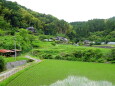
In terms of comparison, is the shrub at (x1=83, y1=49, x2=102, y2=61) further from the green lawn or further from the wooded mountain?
the wooded mountain

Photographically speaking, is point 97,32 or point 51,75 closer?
point 51,75

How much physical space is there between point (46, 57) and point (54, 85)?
21.0 m

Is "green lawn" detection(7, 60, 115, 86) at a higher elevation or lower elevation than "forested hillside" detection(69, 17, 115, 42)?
lower

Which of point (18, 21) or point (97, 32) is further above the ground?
point (18, 21)

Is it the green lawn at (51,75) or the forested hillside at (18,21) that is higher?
the forested hillside at (18,21)

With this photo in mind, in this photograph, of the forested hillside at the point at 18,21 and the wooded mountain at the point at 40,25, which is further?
the wooded mountain at the point at 40,25

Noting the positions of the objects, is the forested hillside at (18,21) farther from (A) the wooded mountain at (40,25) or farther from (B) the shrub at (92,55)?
(B) the shrub at (92,55)

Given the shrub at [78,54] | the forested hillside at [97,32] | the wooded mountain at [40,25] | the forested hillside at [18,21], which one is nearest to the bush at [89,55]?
the shrub at [78,54]

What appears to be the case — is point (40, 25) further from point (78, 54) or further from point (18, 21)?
point (78, 54)

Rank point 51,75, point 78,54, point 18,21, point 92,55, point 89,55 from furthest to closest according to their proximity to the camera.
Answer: point 18,21 → point 78,54 → point 89,55 → point 92,55 → point 51,75

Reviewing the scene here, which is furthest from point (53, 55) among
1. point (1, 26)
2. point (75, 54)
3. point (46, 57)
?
point (1, 26)

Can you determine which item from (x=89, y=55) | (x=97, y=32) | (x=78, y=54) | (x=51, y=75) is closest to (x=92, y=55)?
(x=89, y=55)

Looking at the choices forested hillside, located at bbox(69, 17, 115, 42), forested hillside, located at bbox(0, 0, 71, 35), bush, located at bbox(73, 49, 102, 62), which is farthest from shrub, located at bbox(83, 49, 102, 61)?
forested hillside, located at bbox(69, 17, 115, 42)

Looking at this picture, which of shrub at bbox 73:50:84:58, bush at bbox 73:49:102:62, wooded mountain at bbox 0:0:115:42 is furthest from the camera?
wooded mountain at bbox 0:0:115:42
